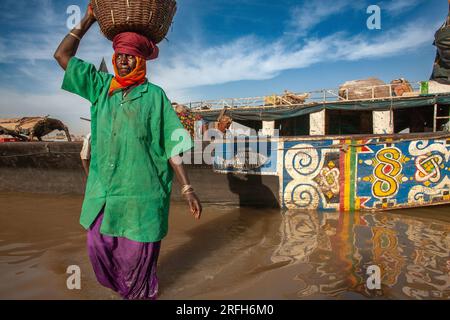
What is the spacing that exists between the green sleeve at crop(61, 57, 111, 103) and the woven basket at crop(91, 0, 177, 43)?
9.9 inches

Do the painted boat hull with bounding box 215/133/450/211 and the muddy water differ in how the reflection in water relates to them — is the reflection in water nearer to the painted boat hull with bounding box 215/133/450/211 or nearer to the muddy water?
the muddy water

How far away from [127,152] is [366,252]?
2437mm

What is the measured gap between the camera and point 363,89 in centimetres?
1223

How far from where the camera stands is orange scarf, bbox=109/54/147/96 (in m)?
1.80

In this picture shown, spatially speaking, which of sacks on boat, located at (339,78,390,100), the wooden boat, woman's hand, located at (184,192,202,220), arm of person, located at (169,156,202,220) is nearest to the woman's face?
arm of person, located at (169,156,202,220)

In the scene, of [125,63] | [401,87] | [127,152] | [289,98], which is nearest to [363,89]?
[401,87]

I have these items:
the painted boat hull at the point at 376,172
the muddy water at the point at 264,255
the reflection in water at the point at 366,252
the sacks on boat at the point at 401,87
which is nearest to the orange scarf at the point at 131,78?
the muddy water at the point at 264,255

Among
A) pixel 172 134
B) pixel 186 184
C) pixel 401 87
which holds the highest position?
pixel 401 87

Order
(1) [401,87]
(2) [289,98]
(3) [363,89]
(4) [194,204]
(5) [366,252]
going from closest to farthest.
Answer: (4) [194,204]
(5) [366,252]
(1) [401,87]
(3) [363,89]
(2) [289,98]

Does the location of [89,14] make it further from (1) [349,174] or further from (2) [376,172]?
(2) [376,172]

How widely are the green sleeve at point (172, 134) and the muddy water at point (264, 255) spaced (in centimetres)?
110

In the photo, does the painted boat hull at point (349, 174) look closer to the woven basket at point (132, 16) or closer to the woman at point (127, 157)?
the woman at point (127, 157)

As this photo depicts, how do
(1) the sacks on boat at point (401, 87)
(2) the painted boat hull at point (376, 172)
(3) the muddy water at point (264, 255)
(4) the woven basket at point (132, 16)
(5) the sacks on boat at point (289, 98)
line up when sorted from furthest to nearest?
(5) the sacks on boat at point (289, 98)
(1) the sacks on boat at point (401, 87)
(2) the painted boat hull at point (376, 172)
(3) the muddy water at point (264, 255)
(4) the woven basket at point (132, 16)

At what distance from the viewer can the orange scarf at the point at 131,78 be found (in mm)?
1800
